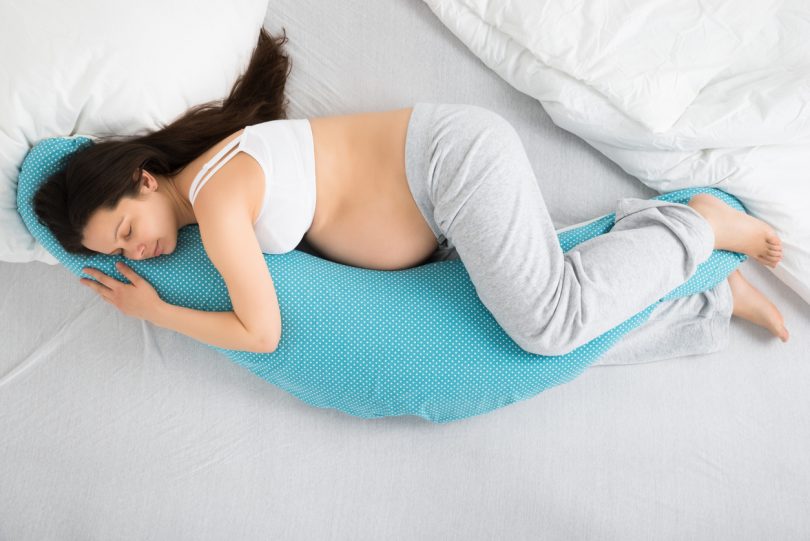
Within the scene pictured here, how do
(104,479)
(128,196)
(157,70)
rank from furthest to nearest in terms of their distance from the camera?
1. (104,479)
2. (157,70)
3. (128,196)

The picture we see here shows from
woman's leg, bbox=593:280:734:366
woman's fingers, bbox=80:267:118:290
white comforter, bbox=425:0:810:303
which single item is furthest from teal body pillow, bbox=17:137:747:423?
white comforter, bbox=425:0:810:303

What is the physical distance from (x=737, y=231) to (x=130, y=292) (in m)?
1.16

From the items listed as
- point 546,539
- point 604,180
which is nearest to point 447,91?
point 604,180

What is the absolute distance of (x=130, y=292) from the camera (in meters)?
1.16

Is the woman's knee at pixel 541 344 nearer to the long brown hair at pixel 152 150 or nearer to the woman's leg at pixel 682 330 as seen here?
the woman's leg at pixel 682 330

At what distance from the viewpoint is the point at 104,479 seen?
1266 millimetres

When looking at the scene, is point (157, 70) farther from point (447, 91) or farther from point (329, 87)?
point (447, 91)

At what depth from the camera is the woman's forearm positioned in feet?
3.58

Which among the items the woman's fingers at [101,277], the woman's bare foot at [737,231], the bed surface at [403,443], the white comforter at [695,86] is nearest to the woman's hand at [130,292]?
the woman's fingers at [101,277]

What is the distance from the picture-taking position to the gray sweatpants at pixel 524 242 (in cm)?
110

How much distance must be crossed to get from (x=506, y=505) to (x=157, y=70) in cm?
107

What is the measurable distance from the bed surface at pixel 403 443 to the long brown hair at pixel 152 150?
330 mm

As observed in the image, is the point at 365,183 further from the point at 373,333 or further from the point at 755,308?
the point at 755,308

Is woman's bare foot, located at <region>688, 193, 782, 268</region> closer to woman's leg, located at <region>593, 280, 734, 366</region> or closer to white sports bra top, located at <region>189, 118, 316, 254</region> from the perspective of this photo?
woman's leg, located at <region>593, 280, 734, 366</region>
